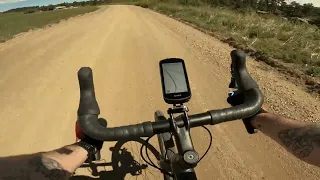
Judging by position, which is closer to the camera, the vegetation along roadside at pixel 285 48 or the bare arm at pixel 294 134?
the bare arm at pixel 294 134

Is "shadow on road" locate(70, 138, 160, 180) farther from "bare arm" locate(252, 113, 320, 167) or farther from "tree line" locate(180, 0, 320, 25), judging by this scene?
"tree line" locate(180, 0, 320, 25)

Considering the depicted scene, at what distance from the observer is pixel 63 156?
1887mm

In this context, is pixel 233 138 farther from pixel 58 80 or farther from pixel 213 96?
pixel 58 80

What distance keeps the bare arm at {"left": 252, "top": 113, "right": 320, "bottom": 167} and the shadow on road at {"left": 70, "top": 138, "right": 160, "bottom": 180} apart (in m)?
1.62

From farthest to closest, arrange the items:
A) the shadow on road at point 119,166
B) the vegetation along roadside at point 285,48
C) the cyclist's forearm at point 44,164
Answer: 1. the vegetation along roadside at point 285,48
2. the shadow on road at point 119,166
3. the cyclist's forearm at point 44,164

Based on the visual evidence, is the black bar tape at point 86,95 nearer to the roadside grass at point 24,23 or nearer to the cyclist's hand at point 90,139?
the cyclist's hand at point 90,139

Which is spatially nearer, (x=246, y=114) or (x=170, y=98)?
(x=246, y=114)

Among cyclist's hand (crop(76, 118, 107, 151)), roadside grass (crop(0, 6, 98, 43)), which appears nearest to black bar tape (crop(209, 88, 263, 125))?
cyclist's hand (crop(76, 118, 107, 151))

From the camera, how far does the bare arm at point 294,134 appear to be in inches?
76.3

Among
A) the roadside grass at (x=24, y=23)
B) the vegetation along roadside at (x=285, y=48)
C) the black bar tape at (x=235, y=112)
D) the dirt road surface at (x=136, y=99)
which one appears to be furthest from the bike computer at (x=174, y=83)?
the roadside grass at (x=24, y=23)

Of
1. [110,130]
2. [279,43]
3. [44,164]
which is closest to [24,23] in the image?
[279,43]

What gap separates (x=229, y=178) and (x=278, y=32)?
361 inches

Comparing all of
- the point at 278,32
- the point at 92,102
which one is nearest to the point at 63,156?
the point at 92,102

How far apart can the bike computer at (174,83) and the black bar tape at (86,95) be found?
17.7 inches
